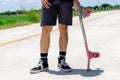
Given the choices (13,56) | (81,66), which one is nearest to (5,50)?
(13,56)

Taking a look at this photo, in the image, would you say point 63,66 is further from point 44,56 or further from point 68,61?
point 68,61

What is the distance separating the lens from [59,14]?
7.02 metres

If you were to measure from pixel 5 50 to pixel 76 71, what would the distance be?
3.58 metres

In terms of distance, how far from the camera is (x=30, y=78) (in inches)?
264

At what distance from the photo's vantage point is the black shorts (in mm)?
6906

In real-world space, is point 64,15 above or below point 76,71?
above

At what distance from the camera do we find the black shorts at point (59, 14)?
6.91 m

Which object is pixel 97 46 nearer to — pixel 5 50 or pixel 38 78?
pixel 5 50

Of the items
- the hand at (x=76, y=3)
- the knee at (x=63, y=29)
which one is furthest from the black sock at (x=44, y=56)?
the hand at (x=76, y=3)

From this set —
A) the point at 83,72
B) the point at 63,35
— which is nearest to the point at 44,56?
the point at 63,35

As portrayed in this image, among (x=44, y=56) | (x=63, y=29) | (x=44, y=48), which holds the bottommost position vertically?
(x=44, y=56)

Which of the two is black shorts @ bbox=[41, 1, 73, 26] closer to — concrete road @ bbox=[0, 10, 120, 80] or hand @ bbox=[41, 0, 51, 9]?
hand @ bbox=[41, 0, 51, 9]

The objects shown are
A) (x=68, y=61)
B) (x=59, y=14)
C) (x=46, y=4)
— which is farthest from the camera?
(x=68, y=61)

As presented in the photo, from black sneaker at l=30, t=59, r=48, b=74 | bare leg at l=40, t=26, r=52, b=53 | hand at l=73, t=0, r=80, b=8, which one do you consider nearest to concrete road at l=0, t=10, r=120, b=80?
black sneaker at l=30, t=59, r=48, b=74
